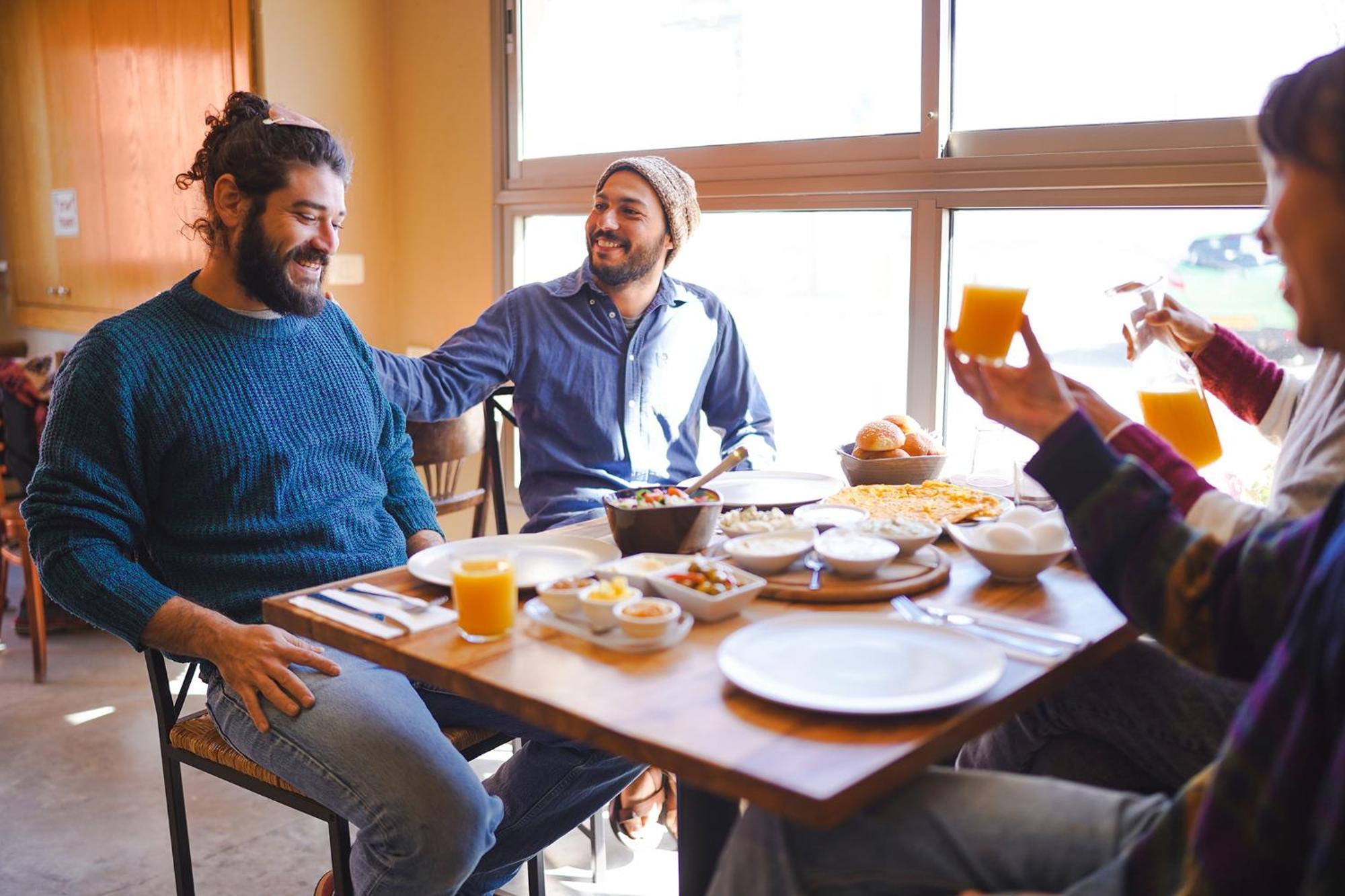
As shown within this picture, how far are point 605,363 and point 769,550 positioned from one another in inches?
43.9

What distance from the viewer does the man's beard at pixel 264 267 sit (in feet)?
6.07

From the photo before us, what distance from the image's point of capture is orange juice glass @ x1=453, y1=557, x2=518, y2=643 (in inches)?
51.4

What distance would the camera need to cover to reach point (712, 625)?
1.35 m

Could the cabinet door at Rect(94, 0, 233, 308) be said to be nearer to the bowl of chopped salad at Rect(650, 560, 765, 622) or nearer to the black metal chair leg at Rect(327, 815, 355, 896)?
the black metal chair leg at Rect(327, 815, 355, 896)

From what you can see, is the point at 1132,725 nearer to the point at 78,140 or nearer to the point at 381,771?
the point at 381,771

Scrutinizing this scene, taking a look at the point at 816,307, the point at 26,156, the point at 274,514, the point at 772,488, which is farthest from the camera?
the point at 26,156

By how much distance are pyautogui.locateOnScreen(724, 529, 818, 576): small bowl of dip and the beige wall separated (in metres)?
2.19

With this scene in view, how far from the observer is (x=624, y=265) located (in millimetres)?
2566

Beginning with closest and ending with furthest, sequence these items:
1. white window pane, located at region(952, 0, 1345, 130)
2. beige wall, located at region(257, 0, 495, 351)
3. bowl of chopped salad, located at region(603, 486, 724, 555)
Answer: bowl of chopped salad, located at region(603, 486, 724, 555) → white window pane, located at region(952, 0, 1345, 130) → beige wall, located at region(257, 0, 495, 351)

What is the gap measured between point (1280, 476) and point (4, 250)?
17.4ft

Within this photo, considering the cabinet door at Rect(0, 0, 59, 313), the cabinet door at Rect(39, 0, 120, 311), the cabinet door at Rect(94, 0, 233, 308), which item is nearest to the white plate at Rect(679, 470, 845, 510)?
the cabinet door at Rect(94, 0, 233, 308)

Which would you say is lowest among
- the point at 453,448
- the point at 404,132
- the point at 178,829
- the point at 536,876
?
the point at 536,876

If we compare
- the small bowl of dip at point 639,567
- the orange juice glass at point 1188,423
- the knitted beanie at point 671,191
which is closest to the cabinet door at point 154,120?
the knitted beanie at point 671,191

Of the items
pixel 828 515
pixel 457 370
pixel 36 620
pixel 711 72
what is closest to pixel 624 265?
pixel 457 370
